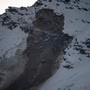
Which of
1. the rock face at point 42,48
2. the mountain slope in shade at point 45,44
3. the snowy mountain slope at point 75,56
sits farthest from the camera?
the rock face at point 42,48

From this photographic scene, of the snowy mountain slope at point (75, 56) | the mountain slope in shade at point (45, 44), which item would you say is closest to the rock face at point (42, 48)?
the mountain slope in shade at point (45, 44)

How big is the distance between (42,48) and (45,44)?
118cm

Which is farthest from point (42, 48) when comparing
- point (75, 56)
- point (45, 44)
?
point (75, 56)

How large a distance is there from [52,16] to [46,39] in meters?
6.86

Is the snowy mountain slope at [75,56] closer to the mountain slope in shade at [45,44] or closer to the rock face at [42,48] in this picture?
the mountain slope in shade at [45,44]

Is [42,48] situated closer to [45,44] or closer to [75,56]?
[45,44]

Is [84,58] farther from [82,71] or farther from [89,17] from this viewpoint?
[89,17]

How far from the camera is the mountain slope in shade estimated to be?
42.2 m

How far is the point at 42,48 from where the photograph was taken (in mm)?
47062

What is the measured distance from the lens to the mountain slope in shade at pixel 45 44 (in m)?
Result: 42.2

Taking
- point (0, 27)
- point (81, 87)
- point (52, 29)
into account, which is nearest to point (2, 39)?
point (0, 27)

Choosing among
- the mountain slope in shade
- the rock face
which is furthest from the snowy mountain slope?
the rock face

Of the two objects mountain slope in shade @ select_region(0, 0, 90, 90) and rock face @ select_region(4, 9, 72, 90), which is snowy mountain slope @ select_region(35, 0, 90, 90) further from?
rock face @ select_region(4, 9, 72, 90)

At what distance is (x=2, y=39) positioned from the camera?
49875 mm
